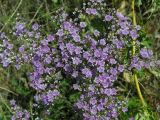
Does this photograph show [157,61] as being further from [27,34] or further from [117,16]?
[27,34]

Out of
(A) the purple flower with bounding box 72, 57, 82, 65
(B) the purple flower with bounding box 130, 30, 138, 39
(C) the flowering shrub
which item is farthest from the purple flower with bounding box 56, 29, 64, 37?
(B) the purple flower with bounding box 130, 30, 138, 39

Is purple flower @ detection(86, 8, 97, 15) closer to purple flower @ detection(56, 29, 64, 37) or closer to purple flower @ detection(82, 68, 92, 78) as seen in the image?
purple flower @ detection(56, 29, 64, 37)

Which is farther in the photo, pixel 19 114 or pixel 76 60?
pixel 19 114

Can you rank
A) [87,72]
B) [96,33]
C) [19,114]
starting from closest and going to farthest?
[87,72]
[96,33]
[19,114]

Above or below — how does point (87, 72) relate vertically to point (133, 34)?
below

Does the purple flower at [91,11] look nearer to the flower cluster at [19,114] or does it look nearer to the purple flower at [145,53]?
the purple flower at [145,53]

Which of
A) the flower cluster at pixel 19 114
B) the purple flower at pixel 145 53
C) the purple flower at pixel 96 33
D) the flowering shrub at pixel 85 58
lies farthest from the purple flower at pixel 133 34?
the flower cluster at pixel 19 114

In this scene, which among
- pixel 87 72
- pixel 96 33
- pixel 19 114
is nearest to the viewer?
pixel 87 72

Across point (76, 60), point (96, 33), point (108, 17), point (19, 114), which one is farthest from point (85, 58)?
point (19, 114)

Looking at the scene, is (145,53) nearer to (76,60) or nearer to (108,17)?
(108,17)
